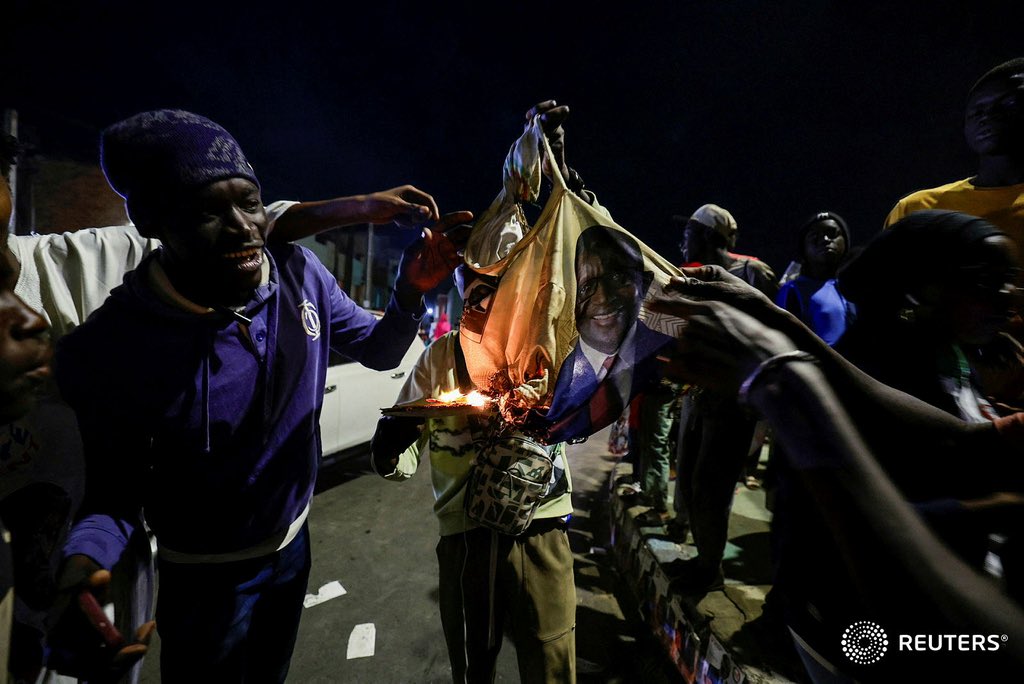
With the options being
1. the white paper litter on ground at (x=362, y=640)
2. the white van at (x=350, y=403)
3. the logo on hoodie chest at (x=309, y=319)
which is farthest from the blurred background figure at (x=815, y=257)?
the white paper litter on ground at (x=362, y=640)

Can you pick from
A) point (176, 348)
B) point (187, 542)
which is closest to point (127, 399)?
point (176, 348)

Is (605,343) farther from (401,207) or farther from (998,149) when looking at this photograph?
(998,149)

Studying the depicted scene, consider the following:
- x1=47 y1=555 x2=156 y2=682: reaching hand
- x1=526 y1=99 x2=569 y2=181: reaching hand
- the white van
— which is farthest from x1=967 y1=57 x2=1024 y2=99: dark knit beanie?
the white van

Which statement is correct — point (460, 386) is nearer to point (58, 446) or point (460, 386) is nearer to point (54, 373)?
point (54, 373)

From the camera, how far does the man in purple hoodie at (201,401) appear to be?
1147mm

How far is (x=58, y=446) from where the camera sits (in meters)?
1.44

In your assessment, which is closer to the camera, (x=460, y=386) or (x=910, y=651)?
(x=910, y=651)

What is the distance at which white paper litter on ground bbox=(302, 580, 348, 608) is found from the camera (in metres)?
2.95

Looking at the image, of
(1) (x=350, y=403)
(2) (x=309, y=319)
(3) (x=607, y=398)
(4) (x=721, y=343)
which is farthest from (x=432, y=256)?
(1) (x=350, y=403)

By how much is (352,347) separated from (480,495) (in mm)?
912

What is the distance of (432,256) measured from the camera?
5.28ft

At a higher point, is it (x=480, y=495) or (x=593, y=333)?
(x=593, y=333)

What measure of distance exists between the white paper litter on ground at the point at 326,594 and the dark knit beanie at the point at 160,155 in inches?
119

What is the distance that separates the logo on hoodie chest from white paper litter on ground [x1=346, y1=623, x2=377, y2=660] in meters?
2.35
